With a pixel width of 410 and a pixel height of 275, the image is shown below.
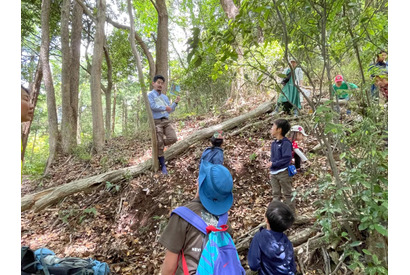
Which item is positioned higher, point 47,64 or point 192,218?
point 47,64

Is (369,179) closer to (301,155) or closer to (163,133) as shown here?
(301,155)

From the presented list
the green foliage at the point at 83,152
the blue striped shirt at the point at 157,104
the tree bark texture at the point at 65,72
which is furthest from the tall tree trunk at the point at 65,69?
the blue striped shirt at the point at 157,104

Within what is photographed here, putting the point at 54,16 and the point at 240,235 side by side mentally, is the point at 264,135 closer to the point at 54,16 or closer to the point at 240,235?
the point at 240,235

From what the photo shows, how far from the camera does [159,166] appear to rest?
523 cm

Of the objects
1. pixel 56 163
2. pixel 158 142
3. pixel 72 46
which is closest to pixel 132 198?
pixel 158 142

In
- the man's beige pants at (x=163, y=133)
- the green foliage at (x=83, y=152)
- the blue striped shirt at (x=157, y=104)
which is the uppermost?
the blue striped shirt at (x=157, y=104)

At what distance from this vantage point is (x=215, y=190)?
1.69 metres

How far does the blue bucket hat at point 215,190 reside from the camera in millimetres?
1696

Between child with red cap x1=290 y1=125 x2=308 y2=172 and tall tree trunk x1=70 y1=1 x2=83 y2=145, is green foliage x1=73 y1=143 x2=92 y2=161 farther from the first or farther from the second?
child with red cap x1=290 y1=125 x2=308 y2=172

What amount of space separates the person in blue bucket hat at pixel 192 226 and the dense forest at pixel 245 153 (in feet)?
3.38

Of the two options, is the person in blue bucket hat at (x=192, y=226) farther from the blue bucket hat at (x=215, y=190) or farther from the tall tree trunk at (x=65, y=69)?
the tall tree trunk at (x=65, y=69)

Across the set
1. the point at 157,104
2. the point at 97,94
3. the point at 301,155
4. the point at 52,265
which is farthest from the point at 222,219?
the point at 97,94

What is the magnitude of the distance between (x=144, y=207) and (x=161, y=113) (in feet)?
6.43

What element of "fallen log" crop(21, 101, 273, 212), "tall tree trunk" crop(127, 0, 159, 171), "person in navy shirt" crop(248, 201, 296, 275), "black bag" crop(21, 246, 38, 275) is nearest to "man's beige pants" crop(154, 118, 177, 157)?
"tall tree trunk" crop(127, 0, 159, 171)
